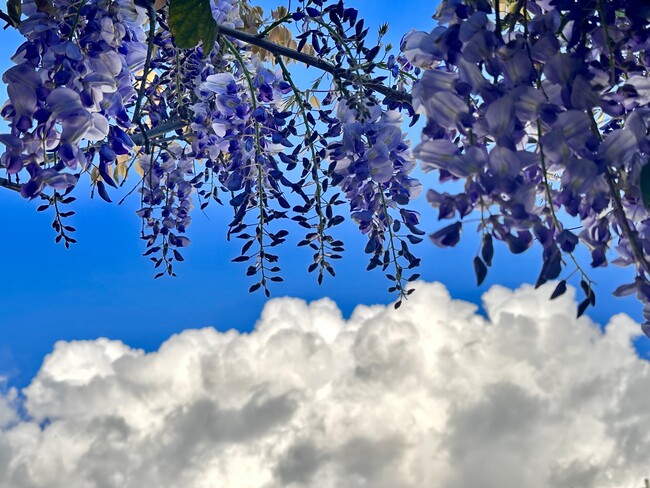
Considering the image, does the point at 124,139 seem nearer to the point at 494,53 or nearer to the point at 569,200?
the point at 494,53

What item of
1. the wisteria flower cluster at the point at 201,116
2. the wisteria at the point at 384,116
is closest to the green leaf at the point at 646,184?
the wisteria at the point at 384,116

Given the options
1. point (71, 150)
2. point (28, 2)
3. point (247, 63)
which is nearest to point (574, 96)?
point (71, 150)

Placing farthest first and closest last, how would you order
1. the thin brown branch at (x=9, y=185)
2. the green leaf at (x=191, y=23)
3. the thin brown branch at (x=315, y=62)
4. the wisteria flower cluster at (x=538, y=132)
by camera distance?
1. the thin brown branch at (x=315, y=62)
2. the thin brown branch at (x=9, y=185)
3. the green leaf at (x=191, y=23)
4. the wisteria flower cluster at (x=538, y=132)

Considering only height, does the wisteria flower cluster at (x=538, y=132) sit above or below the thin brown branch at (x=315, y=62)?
below

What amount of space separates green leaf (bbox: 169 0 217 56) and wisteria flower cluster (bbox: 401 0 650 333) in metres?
0.52

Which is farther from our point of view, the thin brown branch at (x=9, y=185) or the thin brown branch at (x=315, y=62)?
the thin brown branch at (x=315, y=62)

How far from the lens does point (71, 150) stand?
1.44 m

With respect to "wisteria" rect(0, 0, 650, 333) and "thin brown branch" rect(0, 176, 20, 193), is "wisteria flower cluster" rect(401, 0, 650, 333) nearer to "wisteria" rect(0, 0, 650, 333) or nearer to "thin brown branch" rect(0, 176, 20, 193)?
"wisteria" rect(0, 0, 650, 333)

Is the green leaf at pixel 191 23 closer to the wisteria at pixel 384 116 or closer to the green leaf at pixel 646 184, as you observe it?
the wisteria at pixel 384 116

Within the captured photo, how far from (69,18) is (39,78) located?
30cm

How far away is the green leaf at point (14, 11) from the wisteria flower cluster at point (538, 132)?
896mm

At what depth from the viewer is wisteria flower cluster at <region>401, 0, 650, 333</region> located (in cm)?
108

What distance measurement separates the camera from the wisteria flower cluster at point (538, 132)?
1.08 meters

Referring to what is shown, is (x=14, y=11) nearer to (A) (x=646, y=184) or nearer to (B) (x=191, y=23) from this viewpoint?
(B) (x=191, y=23)
